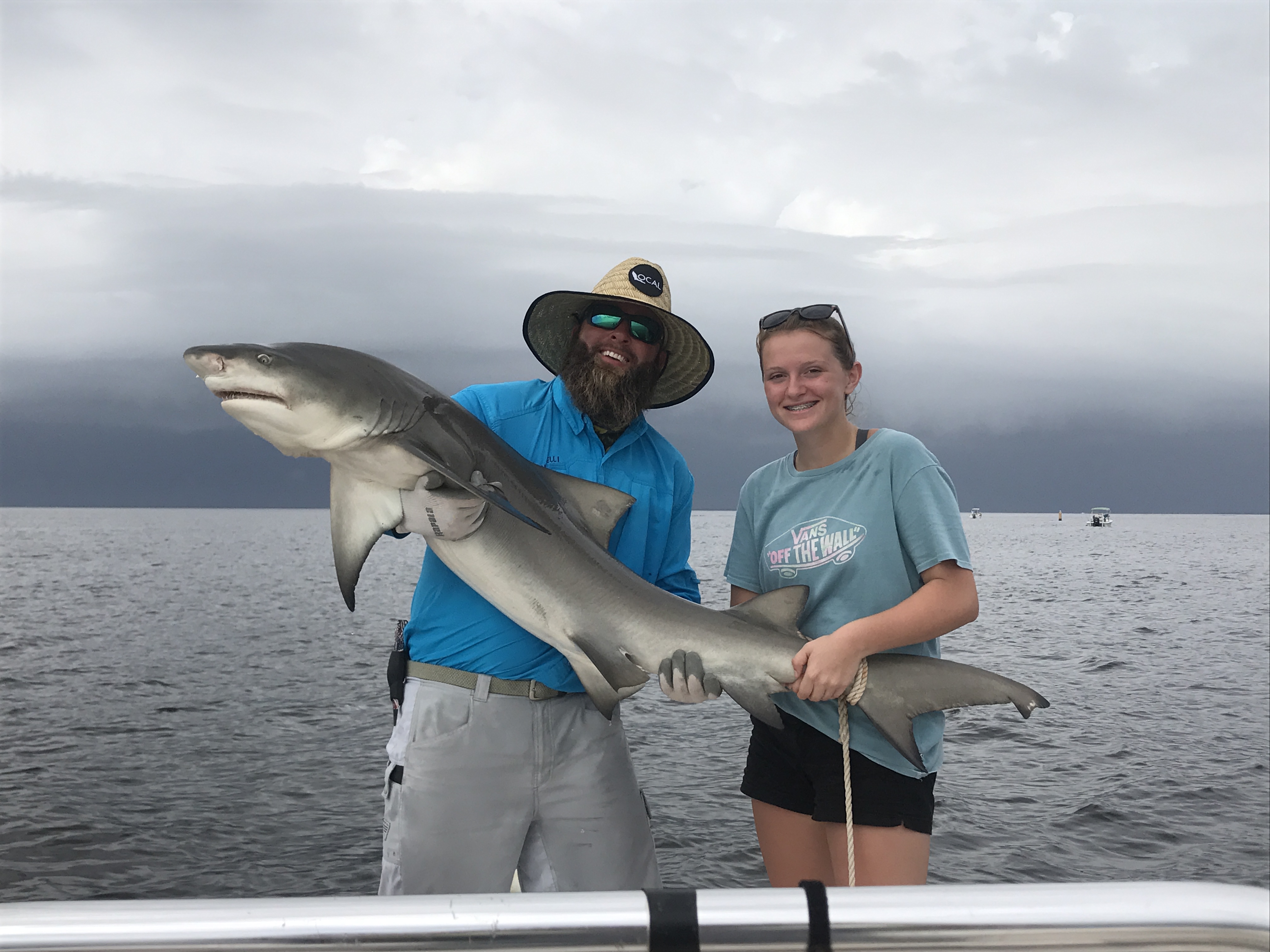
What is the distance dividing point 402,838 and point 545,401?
1.97m

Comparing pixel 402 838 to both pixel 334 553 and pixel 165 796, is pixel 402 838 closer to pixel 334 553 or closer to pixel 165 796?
pixel 334 553

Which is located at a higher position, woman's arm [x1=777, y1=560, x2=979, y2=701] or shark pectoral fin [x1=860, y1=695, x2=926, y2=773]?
woman's arm [x1=777, y1=560, x2=979, y2=701]

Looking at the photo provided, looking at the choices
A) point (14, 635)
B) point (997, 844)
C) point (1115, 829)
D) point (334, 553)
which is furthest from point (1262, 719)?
point (14, 635)

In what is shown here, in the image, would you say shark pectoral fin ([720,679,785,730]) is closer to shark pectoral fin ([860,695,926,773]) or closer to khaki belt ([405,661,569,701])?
shark pectoral fin ([860,695,926,773])

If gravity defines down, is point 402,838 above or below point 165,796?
above

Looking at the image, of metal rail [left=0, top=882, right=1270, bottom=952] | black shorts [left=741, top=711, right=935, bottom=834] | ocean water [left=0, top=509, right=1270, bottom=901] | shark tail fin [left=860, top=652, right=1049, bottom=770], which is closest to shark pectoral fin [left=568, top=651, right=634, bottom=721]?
black shorts [left=741, top=711, right=935, bottom=834]

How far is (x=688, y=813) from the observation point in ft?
36.2

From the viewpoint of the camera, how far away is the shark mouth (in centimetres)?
287

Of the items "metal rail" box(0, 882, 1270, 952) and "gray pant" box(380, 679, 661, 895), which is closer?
"metal rail" box(0, 882, 1270, 952)

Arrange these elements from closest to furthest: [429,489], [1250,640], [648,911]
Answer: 1. [648,911]
2. [429,489]
3. [1250,640]

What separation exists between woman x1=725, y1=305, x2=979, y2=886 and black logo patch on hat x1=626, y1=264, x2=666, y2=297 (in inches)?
24.9

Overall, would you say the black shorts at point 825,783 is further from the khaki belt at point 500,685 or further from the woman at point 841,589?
the khaki belt at point 500,685

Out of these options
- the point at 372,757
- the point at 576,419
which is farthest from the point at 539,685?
the point at 372,757

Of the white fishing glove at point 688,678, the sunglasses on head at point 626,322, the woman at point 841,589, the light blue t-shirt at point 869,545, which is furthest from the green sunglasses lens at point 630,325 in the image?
the white fishing glove at point 688,678
